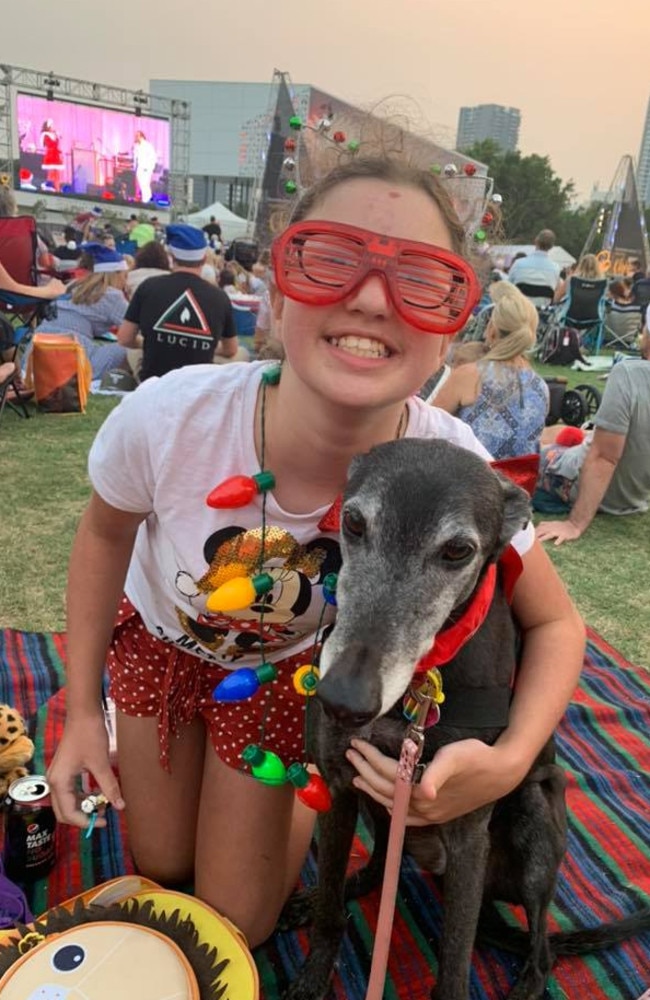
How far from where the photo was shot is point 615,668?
3.61 metres

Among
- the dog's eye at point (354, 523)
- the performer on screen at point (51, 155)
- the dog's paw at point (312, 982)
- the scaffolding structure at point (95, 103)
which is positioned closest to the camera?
the dog's eye at point (354, 523)

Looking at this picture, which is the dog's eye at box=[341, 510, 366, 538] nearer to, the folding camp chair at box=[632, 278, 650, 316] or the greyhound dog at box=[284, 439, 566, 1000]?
the greyhound dog at box=[284, 439, 566, 1000]

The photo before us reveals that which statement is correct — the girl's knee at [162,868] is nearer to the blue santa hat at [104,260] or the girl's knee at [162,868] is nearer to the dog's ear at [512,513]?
the dog's ear at [512,513]

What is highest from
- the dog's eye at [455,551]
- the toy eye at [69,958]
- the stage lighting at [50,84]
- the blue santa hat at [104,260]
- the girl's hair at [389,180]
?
the stage lighting at [50,84]

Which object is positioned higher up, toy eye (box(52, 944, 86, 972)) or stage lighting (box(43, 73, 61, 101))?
stage lighting (box(43, 73, 61, 101))

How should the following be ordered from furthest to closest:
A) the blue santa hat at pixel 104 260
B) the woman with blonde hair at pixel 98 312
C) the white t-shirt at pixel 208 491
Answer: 1. the blue santa hat at pixel 104 260
2. the woman with blonde hair at pixel 98 312
3. the white t-shirt at pixel 208 491

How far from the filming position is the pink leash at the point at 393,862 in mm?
1259

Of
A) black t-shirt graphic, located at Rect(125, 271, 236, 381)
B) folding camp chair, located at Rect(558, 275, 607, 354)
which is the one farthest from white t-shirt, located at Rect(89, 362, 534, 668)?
folding camp chair, located at Rect(558, 275, 607, 354)

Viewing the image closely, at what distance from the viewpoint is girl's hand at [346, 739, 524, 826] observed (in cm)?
138

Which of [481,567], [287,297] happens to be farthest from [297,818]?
[287,297]

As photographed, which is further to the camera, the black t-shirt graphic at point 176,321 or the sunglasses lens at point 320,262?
the black t-shirt graphic at point 176,321

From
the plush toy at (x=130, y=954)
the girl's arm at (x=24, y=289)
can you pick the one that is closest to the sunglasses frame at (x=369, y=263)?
the plush toy at (x=130, y=954)

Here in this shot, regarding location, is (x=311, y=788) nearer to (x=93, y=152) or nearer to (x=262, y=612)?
(x=262, y=612)

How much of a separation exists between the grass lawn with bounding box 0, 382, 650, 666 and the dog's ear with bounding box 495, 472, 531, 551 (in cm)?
273
